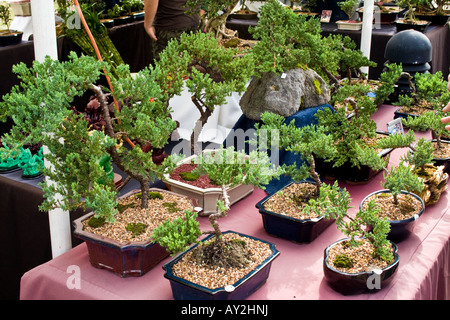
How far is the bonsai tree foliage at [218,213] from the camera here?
1.22m

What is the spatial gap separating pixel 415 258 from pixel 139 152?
841mm

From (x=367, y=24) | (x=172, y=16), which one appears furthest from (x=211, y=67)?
(x=367, y=24)

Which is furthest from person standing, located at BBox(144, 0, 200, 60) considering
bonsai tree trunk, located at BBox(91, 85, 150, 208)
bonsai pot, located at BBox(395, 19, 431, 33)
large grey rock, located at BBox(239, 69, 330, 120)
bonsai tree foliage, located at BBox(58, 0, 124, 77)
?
bonsai pot, located at BBox(395, 19, 431, 33)

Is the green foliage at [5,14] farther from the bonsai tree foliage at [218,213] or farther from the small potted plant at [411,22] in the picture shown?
the small potted plant at [411,22]

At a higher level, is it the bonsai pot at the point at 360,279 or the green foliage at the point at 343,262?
the green foliage at the point at 343,262

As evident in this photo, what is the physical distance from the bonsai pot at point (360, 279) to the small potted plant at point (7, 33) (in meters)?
2.42

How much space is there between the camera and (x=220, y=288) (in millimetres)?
1172

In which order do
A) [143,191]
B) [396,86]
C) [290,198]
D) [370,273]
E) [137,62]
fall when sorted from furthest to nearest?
[137,62] < [396,86] < [290,198] < [143,191] < [370,273]

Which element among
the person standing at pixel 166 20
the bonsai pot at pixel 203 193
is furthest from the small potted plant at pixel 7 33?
the bonsai pot at pixel 203 193

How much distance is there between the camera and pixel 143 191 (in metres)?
1.48

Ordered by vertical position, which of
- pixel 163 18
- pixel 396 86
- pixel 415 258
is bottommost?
pixel 415 258

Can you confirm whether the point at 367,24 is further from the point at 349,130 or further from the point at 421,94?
the point at 349,130

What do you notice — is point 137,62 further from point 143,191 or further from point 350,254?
point 350,254

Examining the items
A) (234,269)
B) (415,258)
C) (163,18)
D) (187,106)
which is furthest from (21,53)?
(415,258)
